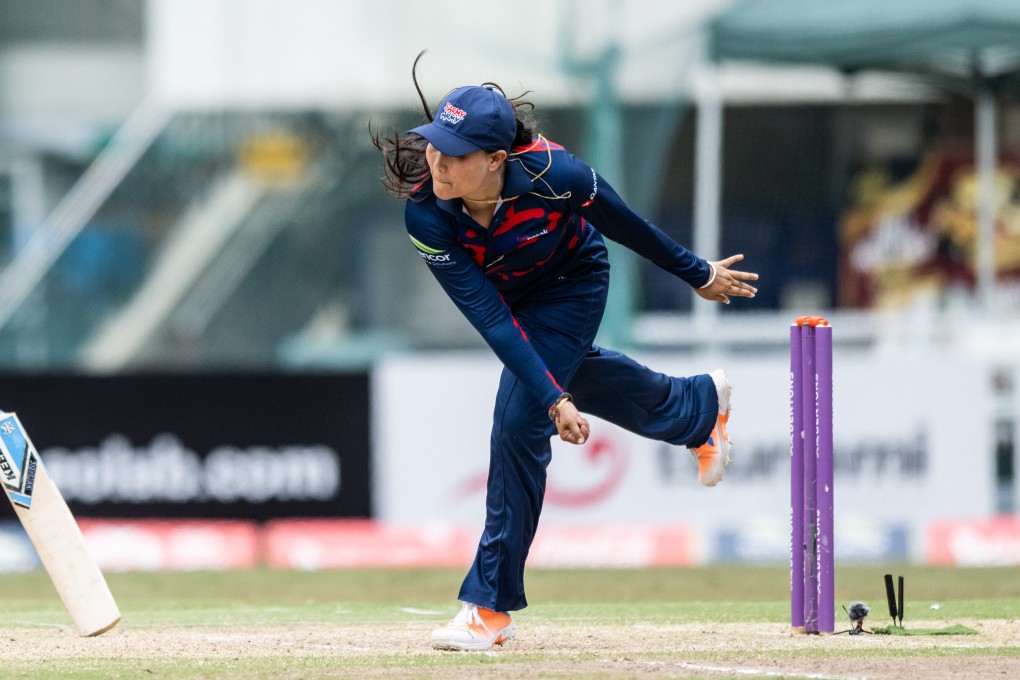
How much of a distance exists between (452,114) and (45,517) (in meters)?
2.04

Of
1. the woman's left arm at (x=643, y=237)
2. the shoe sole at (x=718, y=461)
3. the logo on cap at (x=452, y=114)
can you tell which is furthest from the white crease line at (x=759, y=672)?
the logo on cap at (x=452, y=114)

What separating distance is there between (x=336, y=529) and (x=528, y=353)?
23.4 ft

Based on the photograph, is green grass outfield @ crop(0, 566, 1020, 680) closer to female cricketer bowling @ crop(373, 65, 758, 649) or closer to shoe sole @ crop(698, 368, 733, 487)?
female cricketer bowling @ crop(373, 65, 758, 649)

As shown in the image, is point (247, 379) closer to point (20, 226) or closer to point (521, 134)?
point (20, 226)

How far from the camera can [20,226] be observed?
14750mm

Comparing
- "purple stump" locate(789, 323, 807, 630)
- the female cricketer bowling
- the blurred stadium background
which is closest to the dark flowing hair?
the female cricketer bowling

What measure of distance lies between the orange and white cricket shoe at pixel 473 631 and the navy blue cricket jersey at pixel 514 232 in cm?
82

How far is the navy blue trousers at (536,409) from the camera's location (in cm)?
570

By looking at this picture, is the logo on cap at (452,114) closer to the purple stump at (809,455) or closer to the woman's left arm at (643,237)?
the woman's left arm at (643,237)

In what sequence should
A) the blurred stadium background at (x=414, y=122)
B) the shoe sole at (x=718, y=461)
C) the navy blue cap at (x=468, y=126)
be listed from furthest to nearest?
the blurred stadium background at (x=414, y=122), the shoe sole at (x=718, y=461), the navy blue cap at (x=468, y=126)

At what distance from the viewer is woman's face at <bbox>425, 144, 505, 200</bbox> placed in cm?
532

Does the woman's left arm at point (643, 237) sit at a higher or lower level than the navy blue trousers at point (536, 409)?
higher

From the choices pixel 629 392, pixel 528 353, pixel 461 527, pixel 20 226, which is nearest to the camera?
pixel 528 353

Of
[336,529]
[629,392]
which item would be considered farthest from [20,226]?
[629,392]
